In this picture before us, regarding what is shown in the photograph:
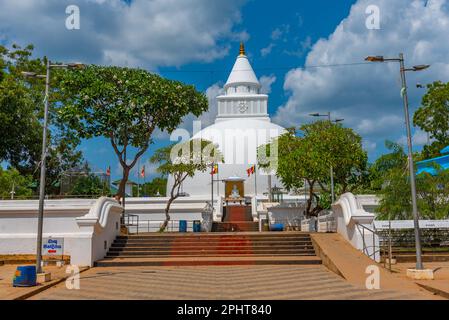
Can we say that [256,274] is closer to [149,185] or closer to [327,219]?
[327,219]

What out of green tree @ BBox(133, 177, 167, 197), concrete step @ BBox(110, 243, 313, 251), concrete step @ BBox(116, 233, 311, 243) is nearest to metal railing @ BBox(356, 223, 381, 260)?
concrete step @ BBox(110, 243, 313, 251)

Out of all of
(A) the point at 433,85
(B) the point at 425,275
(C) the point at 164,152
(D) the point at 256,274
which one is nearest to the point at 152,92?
(C) the point at 164,152

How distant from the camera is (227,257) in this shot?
18000 mm

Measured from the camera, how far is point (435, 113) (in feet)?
109

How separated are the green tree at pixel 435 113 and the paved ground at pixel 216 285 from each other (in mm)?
21541

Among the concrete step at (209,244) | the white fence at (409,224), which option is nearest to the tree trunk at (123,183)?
the concrete step at (209,244)

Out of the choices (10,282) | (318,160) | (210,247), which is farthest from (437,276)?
(318,160)

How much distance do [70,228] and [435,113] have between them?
83.0ft

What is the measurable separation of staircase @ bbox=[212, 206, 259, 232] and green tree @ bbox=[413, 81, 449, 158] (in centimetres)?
1384

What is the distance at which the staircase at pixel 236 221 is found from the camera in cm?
2956

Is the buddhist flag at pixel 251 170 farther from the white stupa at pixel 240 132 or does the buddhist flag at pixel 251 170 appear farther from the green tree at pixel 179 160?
the green tree at pixel 179 160

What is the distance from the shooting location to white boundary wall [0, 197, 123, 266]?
17.0 meters
